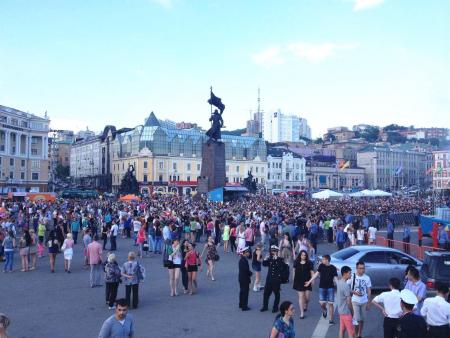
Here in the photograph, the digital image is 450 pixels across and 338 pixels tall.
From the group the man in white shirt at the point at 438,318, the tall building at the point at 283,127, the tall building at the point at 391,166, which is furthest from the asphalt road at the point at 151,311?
the tall building at the point at 283,127

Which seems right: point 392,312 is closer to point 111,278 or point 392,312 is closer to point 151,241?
point 111,278

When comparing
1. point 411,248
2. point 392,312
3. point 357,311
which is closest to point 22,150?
point 411,248

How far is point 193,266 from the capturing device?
1187 centimetres

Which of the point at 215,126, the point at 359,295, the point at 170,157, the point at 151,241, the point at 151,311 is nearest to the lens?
the point at 359,295

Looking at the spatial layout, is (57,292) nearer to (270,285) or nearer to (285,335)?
(270,285)

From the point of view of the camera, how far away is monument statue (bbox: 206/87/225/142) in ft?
154

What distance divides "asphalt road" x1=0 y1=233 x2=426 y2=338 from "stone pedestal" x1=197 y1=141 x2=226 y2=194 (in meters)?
30.5

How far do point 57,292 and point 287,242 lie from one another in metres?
6.26

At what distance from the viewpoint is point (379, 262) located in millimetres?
11984

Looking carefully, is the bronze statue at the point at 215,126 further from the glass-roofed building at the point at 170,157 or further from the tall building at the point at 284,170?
the tall building at the point at 284,170

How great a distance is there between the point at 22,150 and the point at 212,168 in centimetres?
4596

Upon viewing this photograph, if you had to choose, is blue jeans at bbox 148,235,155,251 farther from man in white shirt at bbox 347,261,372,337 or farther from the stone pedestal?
the stone pedestal

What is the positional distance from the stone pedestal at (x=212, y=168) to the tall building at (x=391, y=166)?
8337 centimetres

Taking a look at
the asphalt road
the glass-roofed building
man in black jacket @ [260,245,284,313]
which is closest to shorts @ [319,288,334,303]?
the asphalt road
